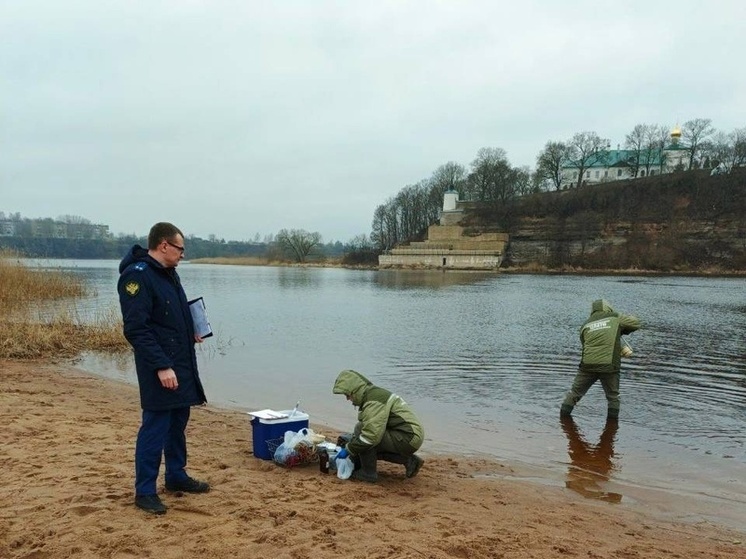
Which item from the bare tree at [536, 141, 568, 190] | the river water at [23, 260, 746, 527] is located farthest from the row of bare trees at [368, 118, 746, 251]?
the river water at [23, 260, 746, 527]

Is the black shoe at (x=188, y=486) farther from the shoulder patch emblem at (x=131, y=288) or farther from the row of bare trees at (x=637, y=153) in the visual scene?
the row of bare trees at (x=637, y=153)

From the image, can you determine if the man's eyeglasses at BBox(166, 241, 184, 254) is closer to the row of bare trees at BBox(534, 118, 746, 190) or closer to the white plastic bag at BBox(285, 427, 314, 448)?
the white plastic bag at BBox(285, 427, 314, 448)

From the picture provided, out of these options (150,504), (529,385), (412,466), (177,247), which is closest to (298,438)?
(412,466)

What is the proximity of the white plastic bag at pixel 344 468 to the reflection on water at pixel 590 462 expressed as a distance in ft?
8.65

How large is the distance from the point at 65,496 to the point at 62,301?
1998cm

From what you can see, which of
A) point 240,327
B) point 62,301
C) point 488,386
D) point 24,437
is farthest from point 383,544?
point 62,301

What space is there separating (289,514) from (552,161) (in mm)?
109370

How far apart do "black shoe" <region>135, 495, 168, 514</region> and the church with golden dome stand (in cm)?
11030

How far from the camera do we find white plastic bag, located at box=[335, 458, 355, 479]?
5520mm

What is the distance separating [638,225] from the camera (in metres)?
89.4

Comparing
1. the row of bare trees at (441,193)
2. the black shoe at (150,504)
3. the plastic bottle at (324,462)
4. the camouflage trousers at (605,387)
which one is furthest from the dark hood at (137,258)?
the row of bare trees at (441,193)

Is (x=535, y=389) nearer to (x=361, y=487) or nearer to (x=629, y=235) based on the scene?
(x=361, y=487)

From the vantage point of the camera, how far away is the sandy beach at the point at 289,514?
12.5ft

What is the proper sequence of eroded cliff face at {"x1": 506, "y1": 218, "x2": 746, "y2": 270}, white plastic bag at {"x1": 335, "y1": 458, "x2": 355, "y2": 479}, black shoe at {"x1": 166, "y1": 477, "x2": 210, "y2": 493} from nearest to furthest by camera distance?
black shoe at {"x1": 166, "y1": 477, "x2": 210, "y2": 493} → white plastic bag at {"x1": 335, "y1": 458, "x2": 355, "y2": 479} → eroded cliff face at {"x1": 506, "y1": 218, "x2": 746, "y2": 270}
